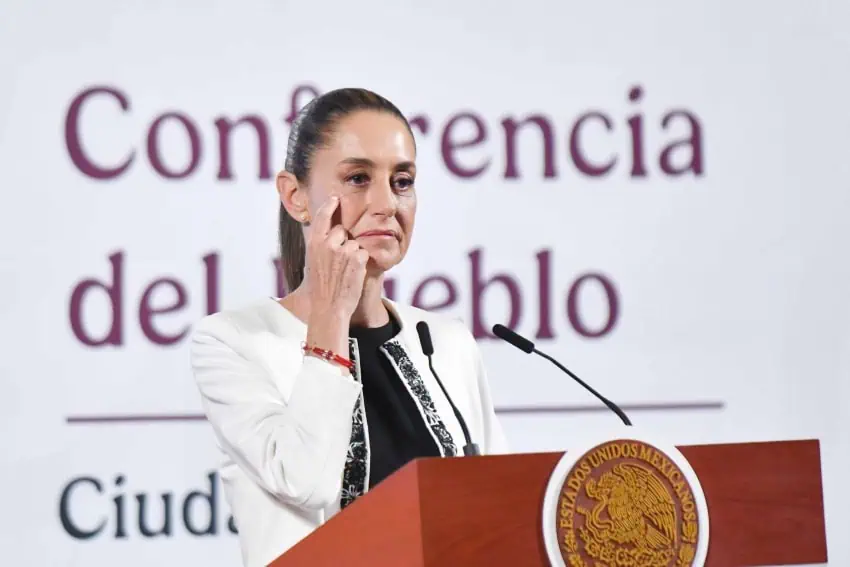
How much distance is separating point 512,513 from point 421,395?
838 mm

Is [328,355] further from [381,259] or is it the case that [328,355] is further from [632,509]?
[632,509]

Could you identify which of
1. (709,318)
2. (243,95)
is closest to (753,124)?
(709,318)

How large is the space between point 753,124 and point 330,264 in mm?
1773

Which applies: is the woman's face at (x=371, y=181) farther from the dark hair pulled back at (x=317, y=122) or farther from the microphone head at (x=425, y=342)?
the microphone head at (x=425, y=342)

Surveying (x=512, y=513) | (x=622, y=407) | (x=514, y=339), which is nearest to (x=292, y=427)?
(x=514, y=339)

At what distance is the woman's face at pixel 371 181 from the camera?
7.10 ft

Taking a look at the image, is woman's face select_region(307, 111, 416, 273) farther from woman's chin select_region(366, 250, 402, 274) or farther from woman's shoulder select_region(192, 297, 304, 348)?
woman's shoulder select_region(192, 297, 304, 348)

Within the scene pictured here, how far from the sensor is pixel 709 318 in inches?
132

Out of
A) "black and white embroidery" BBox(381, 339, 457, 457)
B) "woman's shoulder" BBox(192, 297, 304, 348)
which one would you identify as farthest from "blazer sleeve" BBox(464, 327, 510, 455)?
"woman's shoulder" BBox(192, 297, 304, 348)

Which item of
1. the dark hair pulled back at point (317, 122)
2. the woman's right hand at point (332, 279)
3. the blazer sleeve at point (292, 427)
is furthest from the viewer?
the dark hair pulled back at point (317, 122)

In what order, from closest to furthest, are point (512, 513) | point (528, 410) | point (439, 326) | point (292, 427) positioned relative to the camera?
point (512, 513) < point (292, 427) < point (439, 326) < point (528, 410)

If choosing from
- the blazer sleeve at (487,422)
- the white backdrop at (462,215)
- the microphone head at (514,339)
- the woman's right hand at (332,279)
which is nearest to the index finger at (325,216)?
the woman's right hand at (332,279)

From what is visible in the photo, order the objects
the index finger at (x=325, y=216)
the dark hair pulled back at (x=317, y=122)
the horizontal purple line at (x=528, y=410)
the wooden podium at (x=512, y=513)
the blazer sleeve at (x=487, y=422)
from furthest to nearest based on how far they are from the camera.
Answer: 1. the horizontal purple line at (x=528, y=410)
2. the blazer sleeve at (x=487, y=422)
3. the dark hair pulled back at (x=317, y=122)
4. the index finger at (x=325, y=216)
5. the wooden podium at (x=512, y=513)

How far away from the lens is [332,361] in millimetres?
1971
